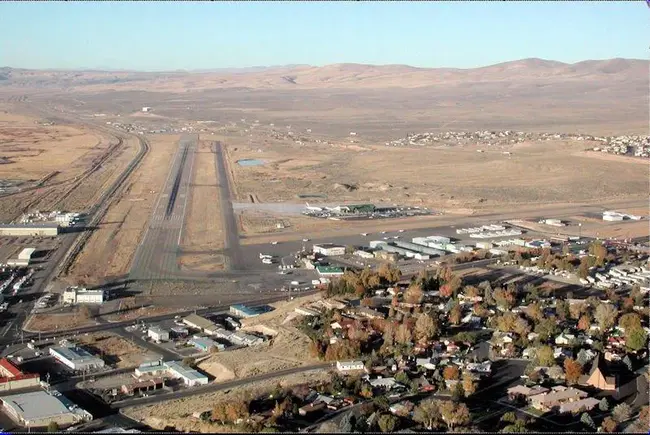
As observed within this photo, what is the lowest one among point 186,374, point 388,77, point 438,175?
point 186,374

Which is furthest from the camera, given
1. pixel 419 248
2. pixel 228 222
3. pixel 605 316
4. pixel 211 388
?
pixel 228 222

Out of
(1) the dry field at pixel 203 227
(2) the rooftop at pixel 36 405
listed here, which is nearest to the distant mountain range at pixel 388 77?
(1) the dry field at pixel 203 227

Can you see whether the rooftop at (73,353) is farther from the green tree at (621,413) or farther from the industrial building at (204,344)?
the green tree at (621,413)

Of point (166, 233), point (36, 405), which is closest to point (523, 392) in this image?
point (36, 405)

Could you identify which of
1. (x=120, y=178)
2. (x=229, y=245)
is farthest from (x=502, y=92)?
(x=229, y=245)

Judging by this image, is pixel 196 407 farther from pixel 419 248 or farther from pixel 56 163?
pixel 56 163

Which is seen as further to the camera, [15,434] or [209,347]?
[209,347]

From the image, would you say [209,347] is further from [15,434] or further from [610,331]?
[610,331]
